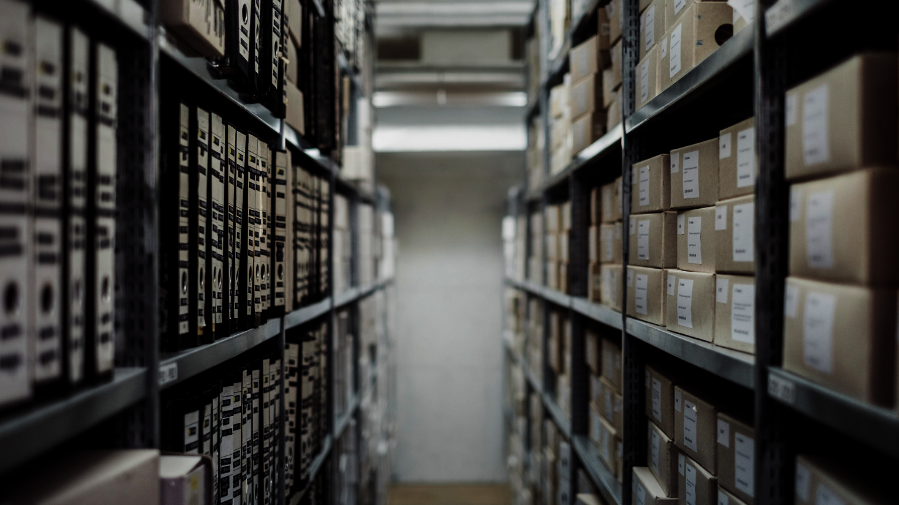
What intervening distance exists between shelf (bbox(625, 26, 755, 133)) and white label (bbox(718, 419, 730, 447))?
66cm

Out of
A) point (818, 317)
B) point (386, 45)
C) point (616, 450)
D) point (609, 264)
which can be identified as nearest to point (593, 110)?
point (609, 264)

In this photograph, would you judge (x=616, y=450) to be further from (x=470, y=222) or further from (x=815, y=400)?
(x=470, y=222)

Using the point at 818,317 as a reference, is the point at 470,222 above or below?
above

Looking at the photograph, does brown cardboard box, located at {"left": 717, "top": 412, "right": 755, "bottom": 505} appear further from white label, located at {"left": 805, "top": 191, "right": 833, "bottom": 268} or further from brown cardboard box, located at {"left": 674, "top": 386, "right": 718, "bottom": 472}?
white label, located at {"left": 805, "top": 191, "right": 833, "bottom": 268}

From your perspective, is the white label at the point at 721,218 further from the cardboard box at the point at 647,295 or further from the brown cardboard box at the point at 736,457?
the brown cardboard box at the point at 736,457

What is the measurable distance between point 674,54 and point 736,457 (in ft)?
2.80

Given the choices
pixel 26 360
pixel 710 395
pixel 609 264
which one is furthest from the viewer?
pixel 609 264

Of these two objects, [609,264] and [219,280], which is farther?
[609,264]

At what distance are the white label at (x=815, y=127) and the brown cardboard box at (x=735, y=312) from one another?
283 mm

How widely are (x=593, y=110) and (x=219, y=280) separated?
4.46 feet

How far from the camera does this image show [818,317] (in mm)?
722

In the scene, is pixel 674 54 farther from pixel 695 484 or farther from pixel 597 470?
pixel 597 470

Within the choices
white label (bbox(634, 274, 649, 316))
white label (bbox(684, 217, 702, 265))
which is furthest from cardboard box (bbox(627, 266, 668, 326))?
white label (bbox(684, 217, 702, 265))

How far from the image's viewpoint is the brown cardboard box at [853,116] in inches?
26.1
